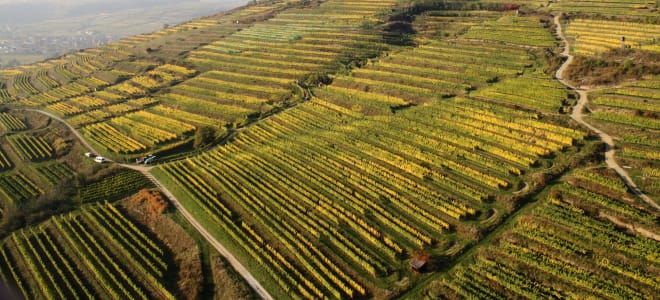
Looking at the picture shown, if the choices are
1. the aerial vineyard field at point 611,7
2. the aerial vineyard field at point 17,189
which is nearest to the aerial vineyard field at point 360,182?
the aerial vineyard field at point 17,189

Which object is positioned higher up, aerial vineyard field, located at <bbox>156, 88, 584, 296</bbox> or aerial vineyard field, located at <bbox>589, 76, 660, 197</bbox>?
aerial vineyard field, located at <bbox>589, 76, 660, 197</bbox>

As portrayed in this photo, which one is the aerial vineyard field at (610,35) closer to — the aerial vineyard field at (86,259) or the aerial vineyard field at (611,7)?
the aerial vineyard field at (611,7)

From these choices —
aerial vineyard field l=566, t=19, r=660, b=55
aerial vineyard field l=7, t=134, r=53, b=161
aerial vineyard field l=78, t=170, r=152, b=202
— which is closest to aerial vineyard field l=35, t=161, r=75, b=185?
aerial vineyard field l=7, t=134, r=53, b=161

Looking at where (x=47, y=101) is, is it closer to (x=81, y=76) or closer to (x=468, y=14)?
(x=81, y=76)

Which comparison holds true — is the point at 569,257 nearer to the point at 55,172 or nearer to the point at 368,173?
the point at 368,173

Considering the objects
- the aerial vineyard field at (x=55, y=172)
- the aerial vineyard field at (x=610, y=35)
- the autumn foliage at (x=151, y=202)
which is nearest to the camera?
the autumn foliage at (x=151, y=202)

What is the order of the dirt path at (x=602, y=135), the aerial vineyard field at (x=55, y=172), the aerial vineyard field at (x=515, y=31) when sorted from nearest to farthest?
the dirt path at (x=602, y=135)
the aerial vineyard field at (x=55, y=172)
the aerial vineyard field at (x=515, y=31)

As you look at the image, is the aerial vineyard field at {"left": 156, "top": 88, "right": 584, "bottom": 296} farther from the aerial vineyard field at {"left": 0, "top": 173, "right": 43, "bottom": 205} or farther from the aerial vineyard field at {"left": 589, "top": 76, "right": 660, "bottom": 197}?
the aerial vineyard field at {"left": 0, "top": 173, "right": 43, "bottom": 205}

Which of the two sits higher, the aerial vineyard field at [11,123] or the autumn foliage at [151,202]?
the aerial vineyard field at [11,123]
